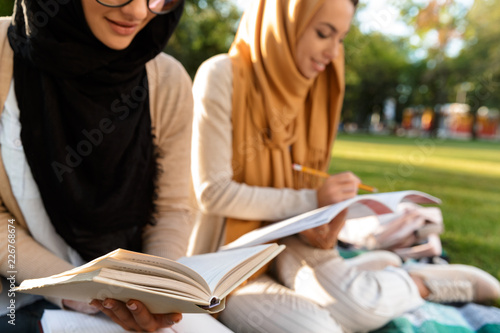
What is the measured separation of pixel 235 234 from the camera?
1650 millimetres

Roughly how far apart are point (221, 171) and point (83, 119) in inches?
22.6

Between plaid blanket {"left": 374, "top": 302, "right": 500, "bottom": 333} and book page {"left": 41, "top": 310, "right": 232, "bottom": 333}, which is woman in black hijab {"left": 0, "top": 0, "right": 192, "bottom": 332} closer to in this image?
book page {"left": 41, "top": 310, "right": 232, "bottom": 333}

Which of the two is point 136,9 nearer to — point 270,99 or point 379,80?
point 270,99

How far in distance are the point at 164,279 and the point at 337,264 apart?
0.99 meters

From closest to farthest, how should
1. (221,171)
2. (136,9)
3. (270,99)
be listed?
1. (136,9)
2. (221,171)
3. (270,99)

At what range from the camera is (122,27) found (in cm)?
111

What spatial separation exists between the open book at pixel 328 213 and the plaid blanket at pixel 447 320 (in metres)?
0.50

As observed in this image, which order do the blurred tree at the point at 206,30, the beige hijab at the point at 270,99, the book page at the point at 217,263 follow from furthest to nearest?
1. the blurred tree at the point at 206,30
2. the beige hijab at the point at 270,99
3. the book page at the point at 217,263

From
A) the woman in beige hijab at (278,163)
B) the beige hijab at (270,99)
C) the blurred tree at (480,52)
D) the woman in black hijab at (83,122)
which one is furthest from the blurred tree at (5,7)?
the blurred tree at (480,52)

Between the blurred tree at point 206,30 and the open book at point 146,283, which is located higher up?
the blurred tree at point 206,30

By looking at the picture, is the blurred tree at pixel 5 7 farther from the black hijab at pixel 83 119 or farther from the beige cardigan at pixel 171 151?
the beige cardigan at pixel 171 151

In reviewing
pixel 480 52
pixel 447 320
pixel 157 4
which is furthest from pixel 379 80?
pixel 157 4

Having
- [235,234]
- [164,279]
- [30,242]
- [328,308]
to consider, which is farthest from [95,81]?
[328,308]

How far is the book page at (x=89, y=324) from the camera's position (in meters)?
0.94
